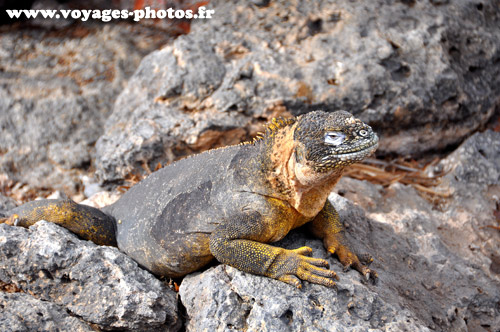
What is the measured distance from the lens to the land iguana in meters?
3.27

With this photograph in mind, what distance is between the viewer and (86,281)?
3600 mm

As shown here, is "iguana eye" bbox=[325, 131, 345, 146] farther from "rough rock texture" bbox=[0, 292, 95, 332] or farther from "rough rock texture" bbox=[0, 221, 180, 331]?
"rough rock texture" bbox=[0, 292, 95, 332]

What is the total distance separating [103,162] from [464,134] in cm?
484

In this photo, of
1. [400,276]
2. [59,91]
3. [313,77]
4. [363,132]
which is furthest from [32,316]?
[59,91]

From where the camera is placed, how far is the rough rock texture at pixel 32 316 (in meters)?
3.23

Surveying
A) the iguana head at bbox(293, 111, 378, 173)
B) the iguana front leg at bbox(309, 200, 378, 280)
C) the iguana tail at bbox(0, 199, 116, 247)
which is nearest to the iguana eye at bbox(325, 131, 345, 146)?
the iguana head at bbox(293, 111, 378, 173)

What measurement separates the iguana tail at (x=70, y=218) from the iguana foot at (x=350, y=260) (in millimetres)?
1948

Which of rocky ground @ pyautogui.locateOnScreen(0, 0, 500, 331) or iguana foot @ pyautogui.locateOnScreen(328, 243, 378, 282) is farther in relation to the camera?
iguana foot @ pyautogui.locateOnScreen(328, 243, 378, 282)

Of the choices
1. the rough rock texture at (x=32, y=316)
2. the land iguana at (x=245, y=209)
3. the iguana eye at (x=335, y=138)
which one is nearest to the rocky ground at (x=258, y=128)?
the rough rock texture at (x=32, y=316)

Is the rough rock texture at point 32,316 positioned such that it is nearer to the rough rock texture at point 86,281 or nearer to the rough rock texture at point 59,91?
the rough rock texture at point 86,281

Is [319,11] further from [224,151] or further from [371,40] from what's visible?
[224,151]

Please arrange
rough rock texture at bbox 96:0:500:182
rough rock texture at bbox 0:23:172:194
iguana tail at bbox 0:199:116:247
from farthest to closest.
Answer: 1. rough rock texture at bbox 0:23:172:194
2. rough rock texture at bbox 96:0:500:182
3. iguana tail at bbox 0:199:116:247

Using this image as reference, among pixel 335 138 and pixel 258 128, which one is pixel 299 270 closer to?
pixel 335 138

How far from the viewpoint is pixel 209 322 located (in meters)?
3.23
